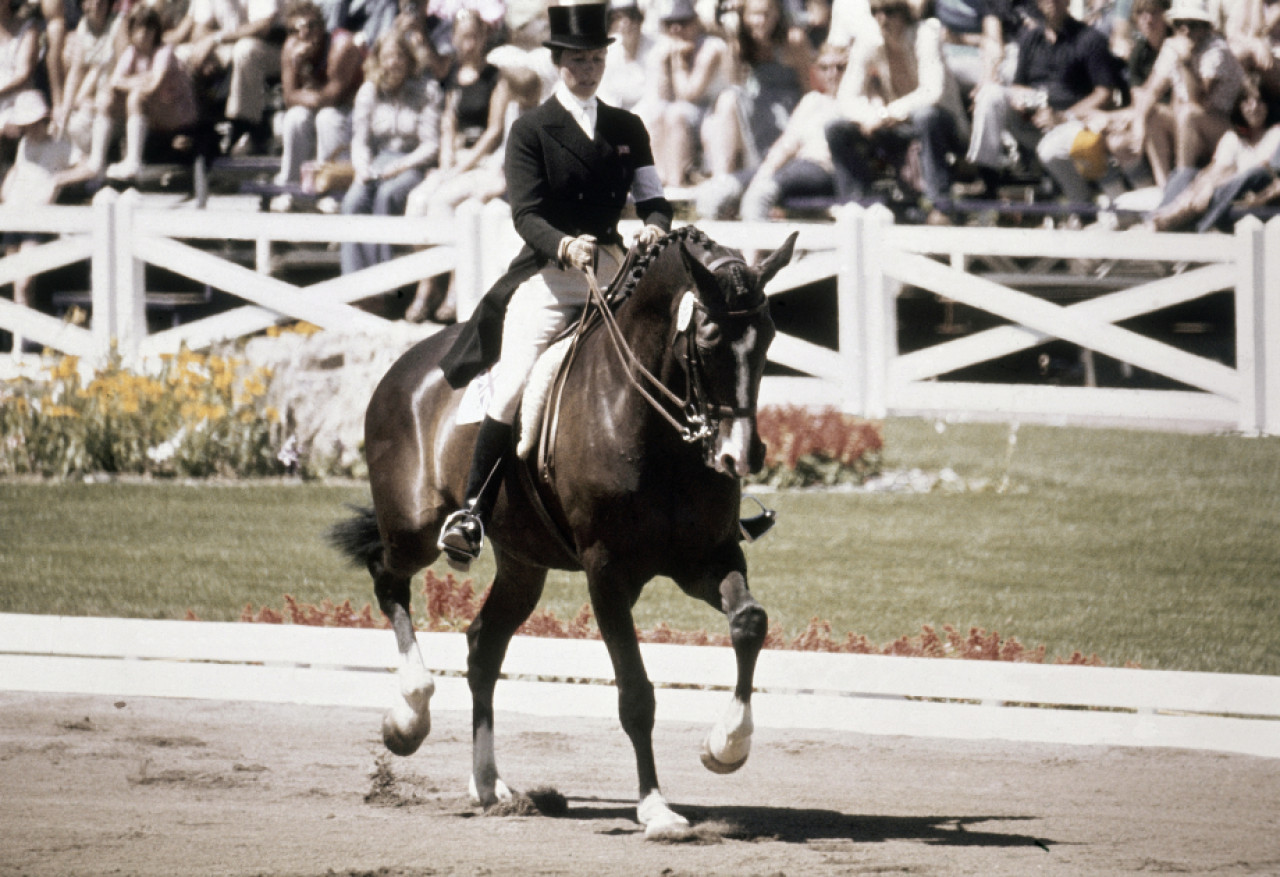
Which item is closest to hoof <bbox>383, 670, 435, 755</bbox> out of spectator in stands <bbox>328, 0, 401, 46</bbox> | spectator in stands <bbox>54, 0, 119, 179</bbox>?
spectator in stands <bbox>328, 0, 401, 46</bbox>

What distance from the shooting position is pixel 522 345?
21.2ft

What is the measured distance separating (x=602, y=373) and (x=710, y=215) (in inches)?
328

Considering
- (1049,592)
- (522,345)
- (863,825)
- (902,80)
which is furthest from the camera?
(902,80)

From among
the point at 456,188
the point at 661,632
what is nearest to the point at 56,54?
the point at 456,188

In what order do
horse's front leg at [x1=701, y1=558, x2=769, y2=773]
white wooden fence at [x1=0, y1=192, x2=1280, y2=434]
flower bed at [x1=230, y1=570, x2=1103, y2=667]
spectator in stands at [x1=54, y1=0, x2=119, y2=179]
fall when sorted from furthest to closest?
spectator in stands at [x1=54, y1=0, x2=119, y2=179], white wooden fence at [x1=0, y1=192, x2=1280, y2=434], flower bed at [x1=230, y1=570, x2=1103, y2=667], horse's front leg at [x1=701, y1=558, x2=769, y2=773]

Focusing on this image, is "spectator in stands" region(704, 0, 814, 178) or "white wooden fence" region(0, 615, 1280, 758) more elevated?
"spectator in stands" region(704, 0, 814, 178)

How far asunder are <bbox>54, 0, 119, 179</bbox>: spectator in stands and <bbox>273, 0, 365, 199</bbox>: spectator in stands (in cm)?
184

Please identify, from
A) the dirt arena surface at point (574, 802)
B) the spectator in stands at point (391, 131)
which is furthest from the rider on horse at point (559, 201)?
the spectator in stands at point (391, 131)

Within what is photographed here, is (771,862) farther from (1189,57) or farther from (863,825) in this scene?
(1189,57)

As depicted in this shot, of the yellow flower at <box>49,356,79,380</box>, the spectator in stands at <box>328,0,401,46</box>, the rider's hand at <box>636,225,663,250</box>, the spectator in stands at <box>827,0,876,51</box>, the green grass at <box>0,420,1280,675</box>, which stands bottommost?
the green grass at <box>0,420,1280,675</box>

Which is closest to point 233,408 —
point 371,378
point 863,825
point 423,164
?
point 371,378

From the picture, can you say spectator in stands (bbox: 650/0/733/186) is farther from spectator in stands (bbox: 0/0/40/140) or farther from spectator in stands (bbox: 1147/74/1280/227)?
spectator in stands (bbox: 0/0/40/140)

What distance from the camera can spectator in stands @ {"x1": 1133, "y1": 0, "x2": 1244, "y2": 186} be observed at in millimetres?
12758

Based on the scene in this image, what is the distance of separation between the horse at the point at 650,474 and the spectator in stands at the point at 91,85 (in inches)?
447
